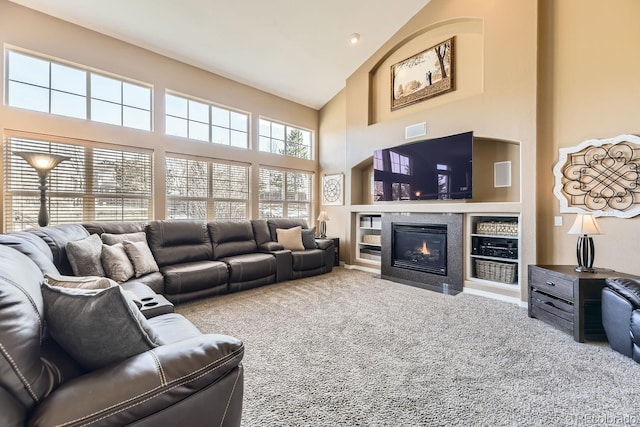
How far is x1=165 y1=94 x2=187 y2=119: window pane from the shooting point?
489 centimetres

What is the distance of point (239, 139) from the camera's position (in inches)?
227

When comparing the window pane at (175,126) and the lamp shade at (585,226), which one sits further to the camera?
the window pane at (175,126)

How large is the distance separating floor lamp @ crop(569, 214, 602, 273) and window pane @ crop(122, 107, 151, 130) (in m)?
5.67

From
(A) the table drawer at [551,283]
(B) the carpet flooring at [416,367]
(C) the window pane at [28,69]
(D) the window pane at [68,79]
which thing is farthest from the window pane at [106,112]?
(A) the table drawer at [551,283]

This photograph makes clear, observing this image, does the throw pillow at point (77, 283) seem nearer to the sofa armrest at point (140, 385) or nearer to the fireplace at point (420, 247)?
the sofa armrest at point (140, 385)

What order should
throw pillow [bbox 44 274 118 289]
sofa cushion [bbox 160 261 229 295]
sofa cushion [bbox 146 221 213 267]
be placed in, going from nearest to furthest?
throw pillow [bbox 44 274 118 289] < sofa cushion [bbox 160 261 229 295] < sofa cushion [bbox 146 221 213 267]

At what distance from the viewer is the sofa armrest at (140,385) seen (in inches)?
34.4

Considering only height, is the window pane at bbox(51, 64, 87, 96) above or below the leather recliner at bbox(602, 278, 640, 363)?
above

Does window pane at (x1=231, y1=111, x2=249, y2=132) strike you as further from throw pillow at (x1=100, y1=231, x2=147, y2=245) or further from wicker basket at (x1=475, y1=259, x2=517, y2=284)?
wicker basket at (x1=475, y1=259, x2=517, y2=284)

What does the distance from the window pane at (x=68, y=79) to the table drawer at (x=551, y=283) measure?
609 cm

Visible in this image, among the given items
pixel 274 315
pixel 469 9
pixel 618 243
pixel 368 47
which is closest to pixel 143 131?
pixel 274 315

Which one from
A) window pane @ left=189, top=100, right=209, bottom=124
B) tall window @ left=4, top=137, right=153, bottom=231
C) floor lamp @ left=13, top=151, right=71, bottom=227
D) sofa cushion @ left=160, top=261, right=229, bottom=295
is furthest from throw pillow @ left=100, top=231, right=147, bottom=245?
window pane @ left=189, top=100, right=209, bottom=124

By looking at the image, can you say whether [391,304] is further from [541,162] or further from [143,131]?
[143,131]

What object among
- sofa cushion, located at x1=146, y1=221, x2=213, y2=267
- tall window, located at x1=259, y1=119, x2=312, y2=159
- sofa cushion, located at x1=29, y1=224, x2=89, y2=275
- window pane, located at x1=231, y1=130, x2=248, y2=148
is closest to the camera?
sofa cushion, located at x1=29, y1=224, x2=89, y2=275
